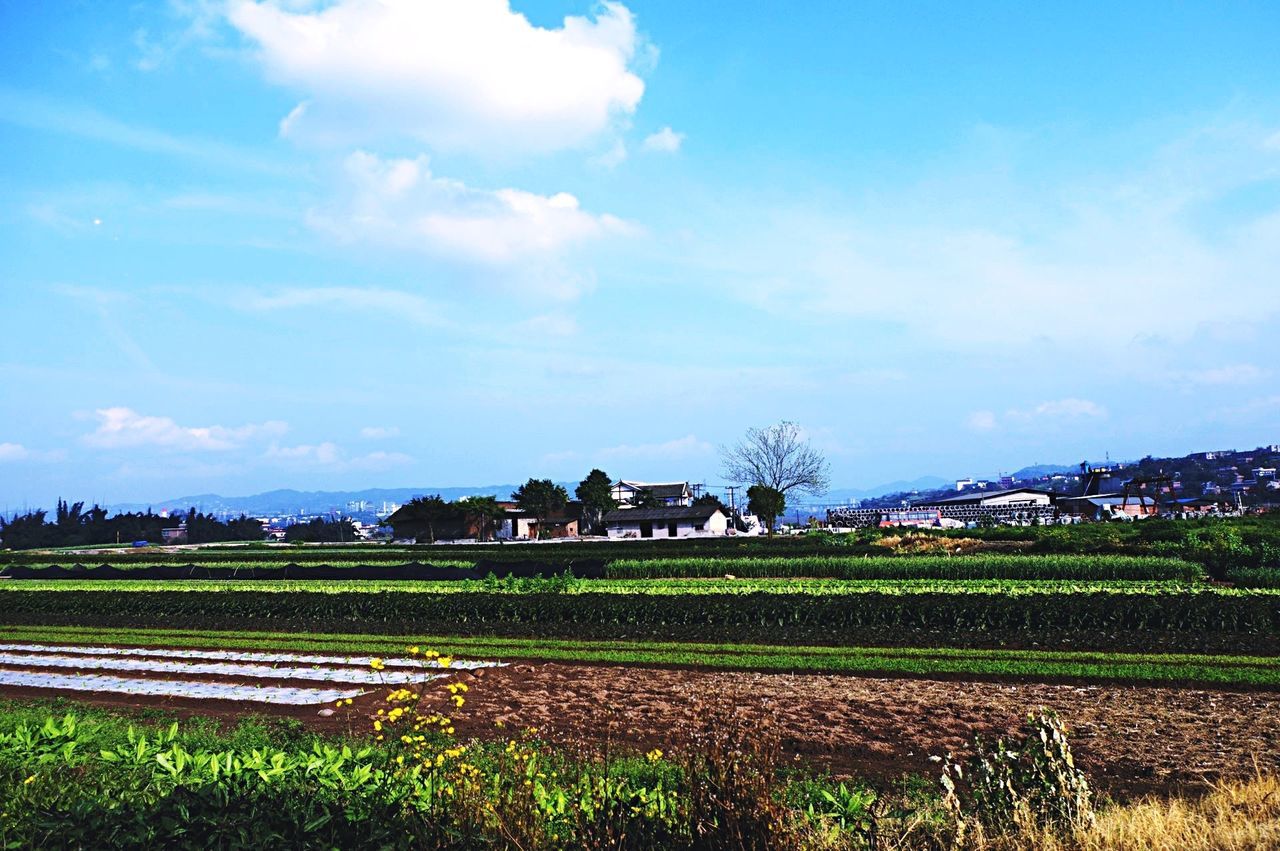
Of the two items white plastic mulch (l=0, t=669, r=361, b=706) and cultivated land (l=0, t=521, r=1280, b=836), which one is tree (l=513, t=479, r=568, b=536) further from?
white plastic mulch (l=0, t=669, r=361, b=706)

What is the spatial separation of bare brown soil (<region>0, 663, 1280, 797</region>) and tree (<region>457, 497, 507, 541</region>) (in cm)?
7159

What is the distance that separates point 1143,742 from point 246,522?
124 metres

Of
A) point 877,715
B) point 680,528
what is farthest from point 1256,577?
point 680,528

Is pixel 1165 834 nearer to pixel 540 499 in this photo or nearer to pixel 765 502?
pixel 765 502

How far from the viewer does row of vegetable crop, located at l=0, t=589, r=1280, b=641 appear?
1917cm

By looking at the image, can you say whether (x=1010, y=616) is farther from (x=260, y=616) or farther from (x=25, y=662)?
(x=25, y=662)

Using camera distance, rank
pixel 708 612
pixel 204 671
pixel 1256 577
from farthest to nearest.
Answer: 1. pixel 1256 577
2. pixel 708 612
3. pixel 204 671

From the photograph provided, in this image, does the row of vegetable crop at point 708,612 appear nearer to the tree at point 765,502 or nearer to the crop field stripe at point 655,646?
the crop field stripe at point 655,646

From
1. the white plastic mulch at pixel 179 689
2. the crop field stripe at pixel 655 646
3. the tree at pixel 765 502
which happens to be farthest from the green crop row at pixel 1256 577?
the tree at pixel 765 502

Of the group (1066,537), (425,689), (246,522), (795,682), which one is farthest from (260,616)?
(246,522)

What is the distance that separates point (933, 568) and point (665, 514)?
48754 millimetres

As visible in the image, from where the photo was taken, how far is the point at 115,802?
6332 mm

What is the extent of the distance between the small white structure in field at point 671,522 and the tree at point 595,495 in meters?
12.8

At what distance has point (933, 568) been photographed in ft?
106
